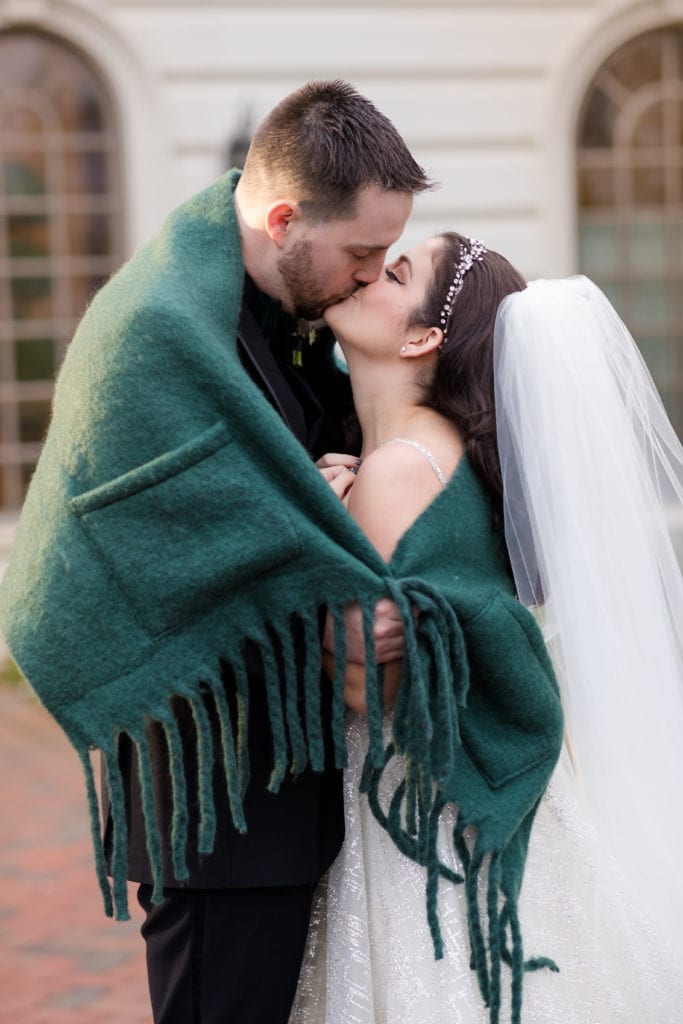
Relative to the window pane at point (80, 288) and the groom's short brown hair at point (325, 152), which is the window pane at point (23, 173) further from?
the groom's short brown hair at point (325, 152)

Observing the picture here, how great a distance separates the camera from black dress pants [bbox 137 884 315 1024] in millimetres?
2395

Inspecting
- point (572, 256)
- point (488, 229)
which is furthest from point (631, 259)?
point (488, 229)

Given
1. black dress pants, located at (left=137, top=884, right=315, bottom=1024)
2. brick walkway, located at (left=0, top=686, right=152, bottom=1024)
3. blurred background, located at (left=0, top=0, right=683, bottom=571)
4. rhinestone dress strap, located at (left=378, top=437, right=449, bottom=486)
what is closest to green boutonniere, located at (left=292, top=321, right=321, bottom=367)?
rhinestone dress strap, located at (left=378, top=437, right=449, bottom=486)

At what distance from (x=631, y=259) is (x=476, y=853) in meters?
6.44

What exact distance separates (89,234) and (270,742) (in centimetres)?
585

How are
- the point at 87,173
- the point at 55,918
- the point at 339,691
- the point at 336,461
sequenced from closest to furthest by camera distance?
the point at 339,691, the point at 336,461, the point at 55,918, the point at 87,173

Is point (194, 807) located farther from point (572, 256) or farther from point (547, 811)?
point (572, 256)

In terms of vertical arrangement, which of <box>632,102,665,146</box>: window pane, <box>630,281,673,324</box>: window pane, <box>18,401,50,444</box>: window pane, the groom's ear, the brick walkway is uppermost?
<box>632,102,665,146</box>: window pane

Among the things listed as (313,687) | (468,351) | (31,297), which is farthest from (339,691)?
(31,297)

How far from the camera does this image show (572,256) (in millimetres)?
7926

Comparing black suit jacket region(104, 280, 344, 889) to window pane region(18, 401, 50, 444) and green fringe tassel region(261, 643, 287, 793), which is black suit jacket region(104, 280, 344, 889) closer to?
green fringe tassel region(261, 643, 287, 793)

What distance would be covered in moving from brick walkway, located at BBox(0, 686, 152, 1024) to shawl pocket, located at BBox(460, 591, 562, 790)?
197 centimetres

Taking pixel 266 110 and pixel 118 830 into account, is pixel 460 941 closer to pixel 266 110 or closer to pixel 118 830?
pixel 118 830

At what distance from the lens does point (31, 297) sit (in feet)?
25.3
